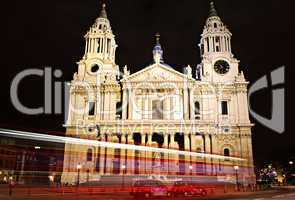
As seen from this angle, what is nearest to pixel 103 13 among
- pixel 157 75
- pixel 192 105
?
pixel 157 75

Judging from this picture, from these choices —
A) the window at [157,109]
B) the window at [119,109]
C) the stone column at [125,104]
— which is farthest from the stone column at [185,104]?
the window at [119,109]

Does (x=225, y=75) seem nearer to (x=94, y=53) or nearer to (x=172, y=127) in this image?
(x=172, y=127)

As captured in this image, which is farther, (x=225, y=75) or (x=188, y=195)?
(x=225, y=75)

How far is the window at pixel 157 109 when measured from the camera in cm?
4216

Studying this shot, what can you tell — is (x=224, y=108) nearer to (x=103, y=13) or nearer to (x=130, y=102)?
(x=130, y=102)

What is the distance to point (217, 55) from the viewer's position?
44375 mm

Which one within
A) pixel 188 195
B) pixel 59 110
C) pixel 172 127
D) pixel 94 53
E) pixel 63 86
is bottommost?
pixel 188 195

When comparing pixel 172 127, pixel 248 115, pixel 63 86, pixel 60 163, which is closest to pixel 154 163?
pixel 60 163

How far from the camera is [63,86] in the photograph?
45531 mm

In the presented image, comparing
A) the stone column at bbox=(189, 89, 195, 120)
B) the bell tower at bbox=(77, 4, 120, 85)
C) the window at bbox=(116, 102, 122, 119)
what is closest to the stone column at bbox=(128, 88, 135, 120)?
the window at bbox=(116, 102, 122, 119)

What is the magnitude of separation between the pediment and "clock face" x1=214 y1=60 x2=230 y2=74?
5.55 m

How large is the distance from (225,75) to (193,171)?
73.9ft

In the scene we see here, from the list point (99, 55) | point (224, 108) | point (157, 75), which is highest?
point (99, 55)

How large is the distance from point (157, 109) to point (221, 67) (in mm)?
11455
